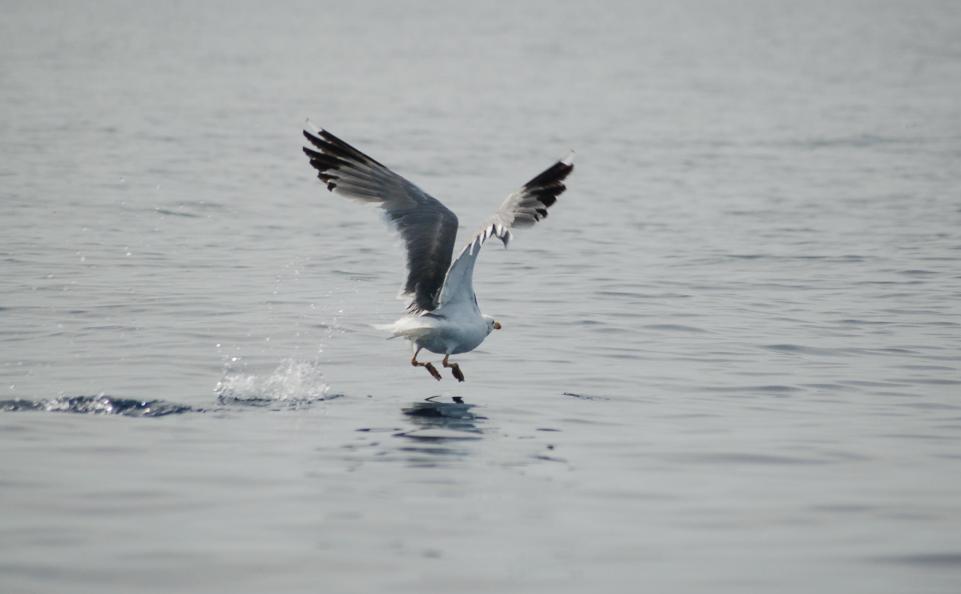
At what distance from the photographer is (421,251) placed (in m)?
11.7

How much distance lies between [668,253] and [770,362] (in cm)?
693

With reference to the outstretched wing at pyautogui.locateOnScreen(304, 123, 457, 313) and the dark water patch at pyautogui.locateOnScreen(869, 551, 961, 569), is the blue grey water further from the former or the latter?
the outstretched wing at pyautogui.locateOnScreen(304, 123, 457, 313)

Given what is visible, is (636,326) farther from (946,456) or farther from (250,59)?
(250,59)

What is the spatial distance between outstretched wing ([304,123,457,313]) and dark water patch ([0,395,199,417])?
2.18m

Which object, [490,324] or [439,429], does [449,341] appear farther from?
[439,429]

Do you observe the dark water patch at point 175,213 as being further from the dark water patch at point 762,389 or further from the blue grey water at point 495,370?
the dark water patch at point 762,389

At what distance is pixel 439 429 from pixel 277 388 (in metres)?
1.82

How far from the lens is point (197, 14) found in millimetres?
109938

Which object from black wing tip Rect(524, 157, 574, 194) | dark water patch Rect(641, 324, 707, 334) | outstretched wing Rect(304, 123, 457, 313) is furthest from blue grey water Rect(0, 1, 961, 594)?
black wing tip Rect(524, 157, 574, 194)

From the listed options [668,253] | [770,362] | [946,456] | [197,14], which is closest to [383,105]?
[668,253]

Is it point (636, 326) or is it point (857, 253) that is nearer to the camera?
point (636, 326)

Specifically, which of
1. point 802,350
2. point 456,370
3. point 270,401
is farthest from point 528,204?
point 802,350

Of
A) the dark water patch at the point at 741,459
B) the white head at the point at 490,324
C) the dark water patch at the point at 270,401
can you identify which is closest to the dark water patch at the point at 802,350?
the white head at the point at 490,324

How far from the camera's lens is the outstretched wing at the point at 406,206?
11625 millimetres
